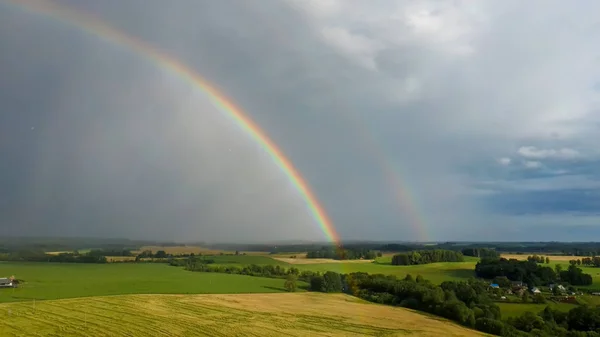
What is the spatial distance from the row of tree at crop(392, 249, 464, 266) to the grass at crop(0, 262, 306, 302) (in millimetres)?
56308

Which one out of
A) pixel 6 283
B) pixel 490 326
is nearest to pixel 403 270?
pixel 490 326

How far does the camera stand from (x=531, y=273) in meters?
115

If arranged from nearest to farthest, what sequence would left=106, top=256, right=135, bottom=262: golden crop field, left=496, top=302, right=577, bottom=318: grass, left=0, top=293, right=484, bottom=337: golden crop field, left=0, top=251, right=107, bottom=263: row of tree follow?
left=0, top=293, right=484, bottom=337: golden crop field
left=496, top=302, right=577, bottom=318: grass
left=0, top=251, right=107, bottom=263: row of tree
left=106, top=256, right=135, bottom=262: golden crop field

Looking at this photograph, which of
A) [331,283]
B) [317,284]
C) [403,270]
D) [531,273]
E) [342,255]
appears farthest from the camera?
[342,255]

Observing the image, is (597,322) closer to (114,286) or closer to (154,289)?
(154,289)

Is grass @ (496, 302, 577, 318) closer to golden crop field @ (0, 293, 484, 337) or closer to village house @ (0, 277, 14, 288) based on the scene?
golden crop field @ (0, 293, 484, 337)

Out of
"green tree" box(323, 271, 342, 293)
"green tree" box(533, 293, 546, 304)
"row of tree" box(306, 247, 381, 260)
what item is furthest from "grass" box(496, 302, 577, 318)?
"row of tree" box(306, 247, 381, 260)

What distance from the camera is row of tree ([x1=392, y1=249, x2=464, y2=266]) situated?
151 m

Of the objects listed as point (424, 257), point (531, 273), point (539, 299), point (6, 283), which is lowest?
point (539, 299)

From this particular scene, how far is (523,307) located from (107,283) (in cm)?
7443

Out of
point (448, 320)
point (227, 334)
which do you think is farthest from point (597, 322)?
point (227, 334)

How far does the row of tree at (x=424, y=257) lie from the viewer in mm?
151000

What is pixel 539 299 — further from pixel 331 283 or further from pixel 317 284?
pixel 317 284

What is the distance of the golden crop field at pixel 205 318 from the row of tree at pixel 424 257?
83538 mm
